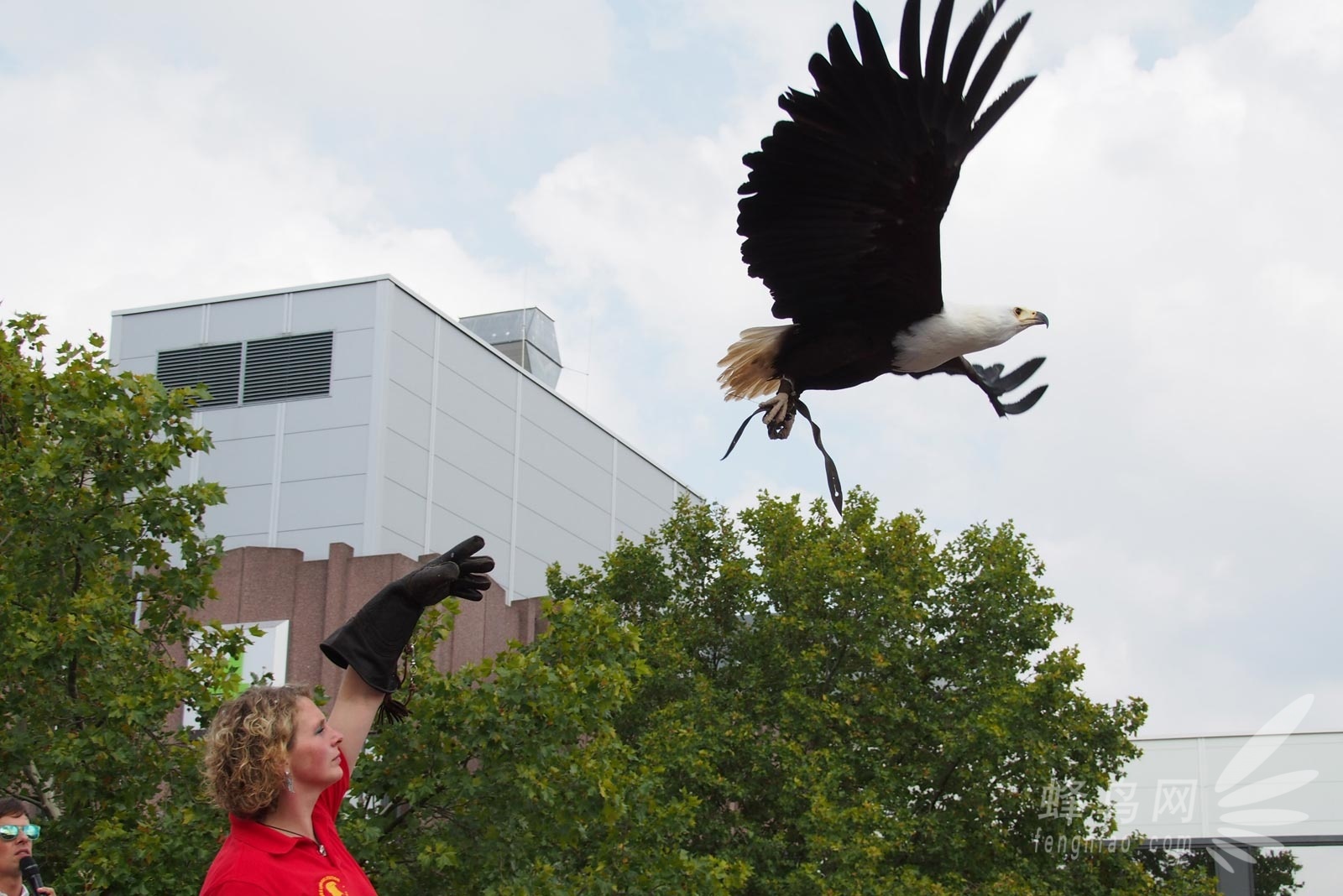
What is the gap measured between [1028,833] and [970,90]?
18816mm

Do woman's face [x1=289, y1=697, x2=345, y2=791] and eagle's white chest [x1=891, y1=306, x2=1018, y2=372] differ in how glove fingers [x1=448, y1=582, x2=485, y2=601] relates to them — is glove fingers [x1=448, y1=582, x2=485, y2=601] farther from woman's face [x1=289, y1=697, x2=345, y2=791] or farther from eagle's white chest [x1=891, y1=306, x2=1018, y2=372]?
eagle's white chest [x1=891, y1=306, x2=1018, y2=372]

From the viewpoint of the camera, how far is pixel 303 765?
11.4 feet

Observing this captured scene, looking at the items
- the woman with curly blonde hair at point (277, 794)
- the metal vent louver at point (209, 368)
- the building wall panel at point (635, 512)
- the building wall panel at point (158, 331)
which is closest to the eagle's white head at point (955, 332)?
the woman with curly blonde hair at point (277, 794)

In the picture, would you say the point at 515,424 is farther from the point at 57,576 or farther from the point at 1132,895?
the point at 57,576

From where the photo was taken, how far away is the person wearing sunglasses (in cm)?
573

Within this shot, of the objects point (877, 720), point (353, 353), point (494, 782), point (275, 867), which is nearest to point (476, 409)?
point (353, 353)

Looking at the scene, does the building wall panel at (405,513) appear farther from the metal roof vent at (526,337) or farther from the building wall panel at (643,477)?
the building wall panel at (643,477)

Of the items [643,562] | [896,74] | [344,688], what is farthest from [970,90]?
[643,562]

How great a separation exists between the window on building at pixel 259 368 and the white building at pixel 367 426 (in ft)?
0.14

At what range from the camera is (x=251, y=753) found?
343 centimetres

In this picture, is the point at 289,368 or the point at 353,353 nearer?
the point at 353,353

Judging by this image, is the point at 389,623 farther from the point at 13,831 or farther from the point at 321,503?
the point at 321,503

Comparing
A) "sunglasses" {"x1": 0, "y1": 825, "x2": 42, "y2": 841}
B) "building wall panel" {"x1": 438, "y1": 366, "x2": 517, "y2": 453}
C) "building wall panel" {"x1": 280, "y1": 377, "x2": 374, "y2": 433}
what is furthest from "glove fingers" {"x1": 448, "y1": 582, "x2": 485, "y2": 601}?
"building wall panel" {"x1": 438, "y1": 366, "x2": 517, "y2": 453}

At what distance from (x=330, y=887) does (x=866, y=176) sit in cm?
314
